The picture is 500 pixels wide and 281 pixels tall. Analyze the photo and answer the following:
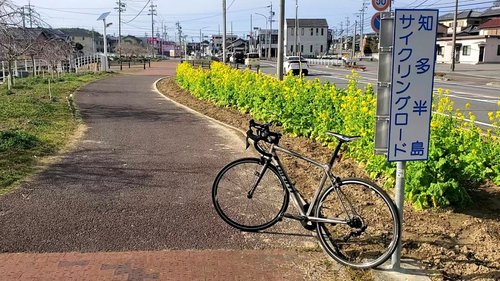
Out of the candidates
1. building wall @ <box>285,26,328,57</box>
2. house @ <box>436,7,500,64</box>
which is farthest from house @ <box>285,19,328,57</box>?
house @ <box>436,7,500,64</box>

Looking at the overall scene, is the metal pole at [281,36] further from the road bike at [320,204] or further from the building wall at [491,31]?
the building wall at [491,31]

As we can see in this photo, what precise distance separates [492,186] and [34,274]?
431cm

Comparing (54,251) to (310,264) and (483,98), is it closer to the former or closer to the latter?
(310,264)

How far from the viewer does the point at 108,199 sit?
4.82 metres

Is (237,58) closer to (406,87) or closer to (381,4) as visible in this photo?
(381,4)

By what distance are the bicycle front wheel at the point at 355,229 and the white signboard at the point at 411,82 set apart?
43 cm

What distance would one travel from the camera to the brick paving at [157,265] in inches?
127

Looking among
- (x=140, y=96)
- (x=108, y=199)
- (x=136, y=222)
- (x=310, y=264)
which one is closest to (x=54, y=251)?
(x=136, y=222)

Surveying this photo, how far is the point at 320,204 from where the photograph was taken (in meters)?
3.68

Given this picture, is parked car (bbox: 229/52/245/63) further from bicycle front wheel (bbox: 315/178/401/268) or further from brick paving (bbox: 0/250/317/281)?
brick paving (bbox: 0/250/317/281)

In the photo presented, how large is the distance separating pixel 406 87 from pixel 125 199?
308 cm

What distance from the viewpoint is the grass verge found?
5.87 m

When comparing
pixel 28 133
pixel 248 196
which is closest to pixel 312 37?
pixel 28 133

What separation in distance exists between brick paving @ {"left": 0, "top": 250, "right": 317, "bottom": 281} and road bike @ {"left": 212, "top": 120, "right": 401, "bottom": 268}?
32 cm
